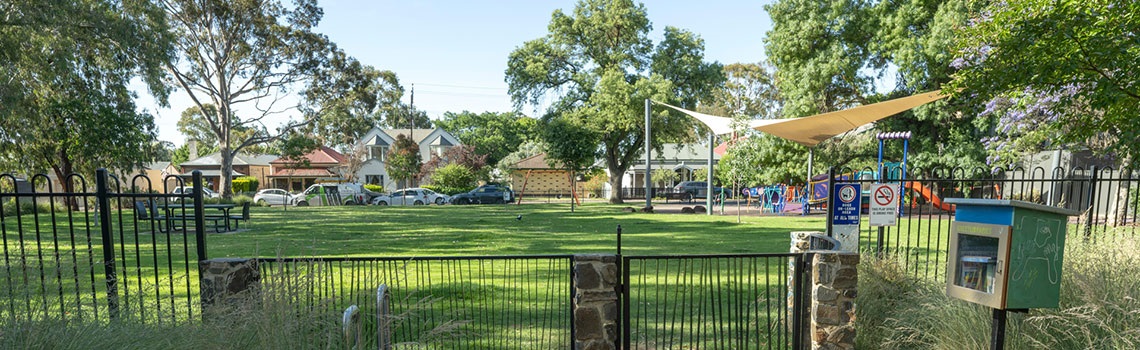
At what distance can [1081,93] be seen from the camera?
5168 millimetres

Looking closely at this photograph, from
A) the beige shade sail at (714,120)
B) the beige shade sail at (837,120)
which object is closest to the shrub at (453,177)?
→ the beige shade sail at (714,120)

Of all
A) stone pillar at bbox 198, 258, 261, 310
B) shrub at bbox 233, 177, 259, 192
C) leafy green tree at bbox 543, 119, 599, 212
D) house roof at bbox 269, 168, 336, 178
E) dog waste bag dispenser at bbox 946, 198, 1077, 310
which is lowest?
shrub at bbox 233, 177, 259, 192

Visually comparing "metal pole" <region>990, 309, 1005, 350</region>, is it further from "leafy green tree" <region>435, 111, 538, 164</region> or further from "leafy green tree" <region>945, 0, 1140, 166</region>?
"leafy green tree" <region>435, 111, 538, 164</region>

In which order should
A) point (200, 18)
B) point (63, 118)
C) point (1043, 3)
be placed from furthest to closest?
1. point (200, 18)
2. point (63, 118)
3. point (1043, 3)

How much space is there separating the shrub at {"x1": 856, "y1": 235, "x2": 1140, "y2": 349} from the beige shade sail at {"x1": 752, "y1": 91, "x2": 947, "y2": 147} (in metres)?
5.32

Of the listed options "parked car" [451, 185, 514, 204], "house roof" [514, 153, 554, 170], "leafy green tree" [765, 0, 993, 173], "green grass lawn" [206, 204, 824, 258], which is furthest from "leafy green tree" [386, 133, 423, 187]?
"leafy green tree" [765, 0, 993, 173]

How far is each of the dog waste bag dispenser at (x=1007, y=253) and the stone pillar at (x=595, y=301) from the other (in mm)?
2168

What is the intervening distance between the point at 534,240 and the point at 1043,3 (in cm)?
937

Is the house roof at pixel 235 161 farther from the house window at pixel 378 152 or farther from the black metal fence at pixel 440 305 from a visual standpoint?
the black metal fence at pixel 440 305

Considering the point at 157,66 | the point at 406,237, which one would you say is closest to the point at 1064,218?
the point at 406,237

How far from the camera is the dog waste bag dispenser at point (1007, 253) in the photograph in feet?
11.6

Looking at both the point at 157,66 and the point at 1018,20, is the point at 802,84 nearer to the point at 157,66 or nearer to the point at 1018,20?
the point at 1018,20

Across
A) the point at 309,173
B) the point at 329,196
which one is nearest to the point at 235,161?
the point at 309,173

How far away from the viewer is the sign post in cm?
586
